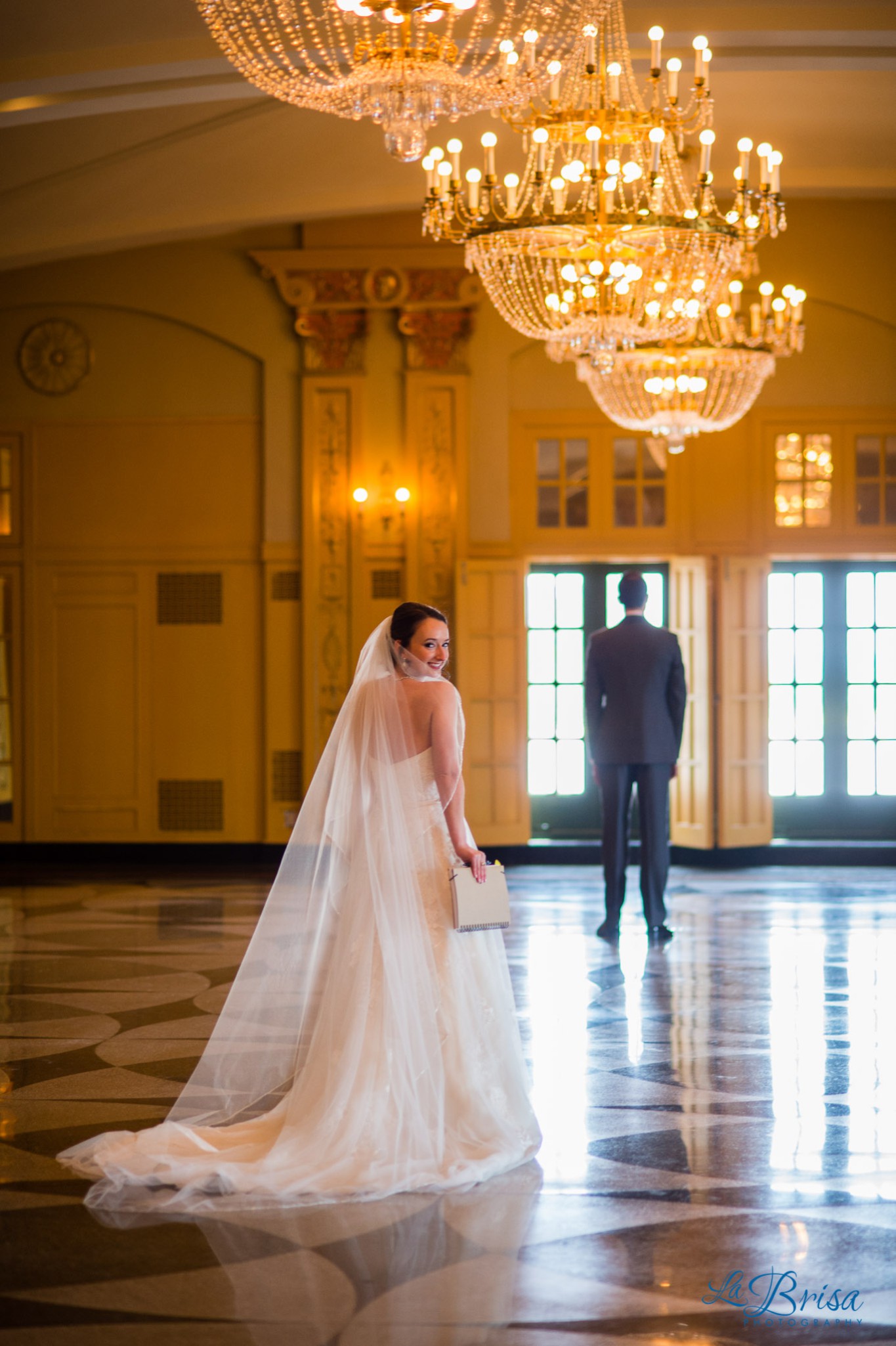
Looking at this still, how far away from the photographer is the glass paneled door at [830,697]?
11969 mm

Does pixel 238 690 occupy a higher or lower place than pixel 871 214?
lower

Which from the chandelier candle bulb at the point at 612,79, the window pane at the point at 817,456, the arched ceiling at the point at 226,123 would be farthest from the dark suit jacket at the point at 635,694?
the window pane at the point at 817,456

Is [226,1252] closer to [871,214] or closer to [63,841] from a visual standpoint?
[63,841]

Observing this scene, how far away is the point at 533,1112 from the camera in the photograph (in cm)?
384

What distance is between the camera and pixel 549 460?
10.9 meters

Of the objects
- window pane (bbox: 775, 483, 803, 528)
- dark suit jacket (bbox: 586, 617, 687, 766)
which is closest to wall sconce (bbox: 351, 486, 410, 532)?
window pane (bbox: 775, 483, 803, 528)

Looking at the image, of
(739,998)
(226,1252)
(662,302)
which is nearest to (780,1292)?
(226,1252)

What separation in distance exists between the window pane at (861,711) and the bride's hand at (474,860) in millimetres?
8684

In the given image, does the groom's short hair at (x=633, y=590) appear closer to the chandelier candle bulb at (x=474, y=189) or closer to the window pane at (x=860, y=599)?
the chandelier candle bulb at (x=474, y=189)

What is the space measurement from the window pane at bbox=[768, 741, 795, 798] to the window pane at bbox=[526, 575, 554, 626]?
217cm

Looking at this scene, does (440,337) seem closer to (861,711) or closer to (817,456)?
(817,456)

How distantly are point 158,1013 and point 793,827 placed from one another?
7736 mm

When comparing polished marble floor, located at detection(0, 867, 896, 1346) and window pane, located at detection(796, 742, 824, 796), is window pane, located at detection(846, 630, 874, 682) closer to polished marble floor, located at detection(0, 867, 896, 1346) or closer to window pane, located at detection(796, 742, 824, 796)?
window pane, located at detection(796, 742, 824, 796)

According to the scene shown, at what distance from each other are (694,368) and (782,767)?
446cm
